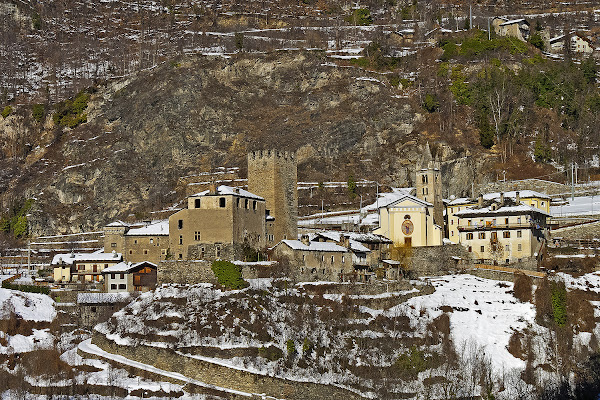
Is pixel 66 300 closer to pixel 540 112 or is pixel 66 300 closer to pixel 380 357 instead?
pixel 380 357

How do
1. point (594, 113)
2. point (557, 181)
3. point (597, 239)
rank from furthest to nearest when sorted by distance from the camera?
point (594, 113)
point (557, 181)
point (597, 239)

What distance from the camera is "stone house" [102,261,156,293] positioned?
7519 cm

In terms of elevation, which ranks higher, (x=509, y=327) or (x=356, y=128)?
(x=356, y=128)

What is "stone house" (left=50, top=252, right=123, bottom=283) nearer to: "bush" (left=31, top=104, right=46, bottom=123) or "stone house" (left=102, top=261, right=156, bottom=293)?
"stone house" (left=102, top=261, right=156, bottom=293)

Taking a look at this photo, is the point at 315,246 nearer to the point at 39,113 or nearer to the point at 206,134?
the point at 206,134

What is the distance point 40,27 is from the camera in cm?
17162

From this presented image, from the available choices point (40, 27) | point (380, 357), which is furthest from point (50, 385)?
point (40, 27)

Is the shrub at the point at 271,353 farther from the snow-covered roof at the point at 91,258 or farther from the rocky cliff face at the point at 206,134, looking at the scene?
the rocky cliff face at the point at 206,134

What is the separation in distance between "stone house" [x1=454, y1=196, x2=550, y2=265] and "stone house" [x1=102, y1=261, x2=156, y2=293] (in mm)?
26649

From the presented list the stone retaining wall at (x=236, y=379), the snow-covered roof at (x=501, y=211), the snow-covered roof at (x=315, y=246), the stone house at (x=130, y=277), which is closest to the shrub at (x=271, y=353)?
the stone retaining wall at (x=236, y=379)

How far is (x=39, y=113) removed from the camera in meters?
137

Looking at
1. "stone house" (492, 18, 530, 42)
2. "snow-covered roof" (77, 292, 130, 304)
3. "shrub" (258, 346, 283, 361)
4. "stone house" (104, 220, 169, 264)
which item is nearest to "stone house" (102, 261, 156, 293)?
"snow-covered roof" (77, 292, 130, 304)

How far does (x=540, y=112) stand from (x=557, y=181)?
14.4m

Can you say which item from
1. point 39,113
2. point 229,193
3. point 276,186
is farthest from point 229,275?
point 39,113
